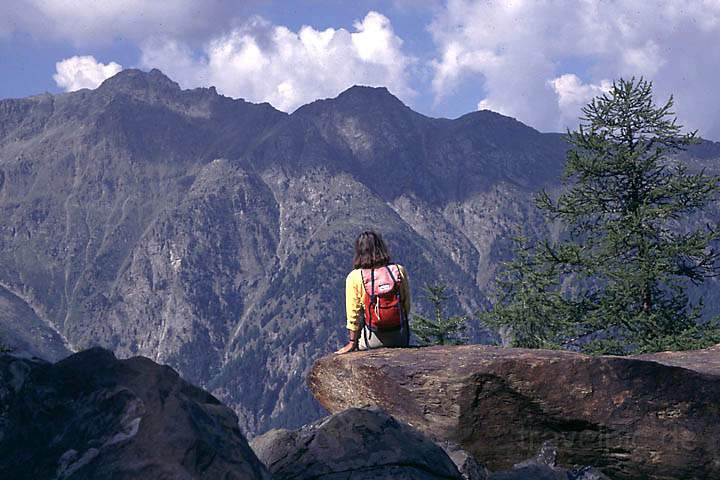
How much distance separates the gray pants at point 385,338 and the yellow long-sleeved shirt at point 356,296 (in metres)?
0.30

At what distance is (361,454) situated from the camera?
7.20 meters

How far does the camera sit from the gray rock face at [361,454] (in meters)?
7.00

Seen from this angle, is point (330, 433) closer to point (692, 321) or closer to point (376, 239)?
point (376, 239)

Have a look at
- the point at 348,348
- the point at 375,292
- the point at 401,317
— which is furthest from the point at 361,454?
the point at 348,348

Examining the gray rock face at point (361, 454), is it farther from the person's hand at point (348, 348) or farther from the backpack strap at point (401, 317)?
the person's hand at point (348, 348)

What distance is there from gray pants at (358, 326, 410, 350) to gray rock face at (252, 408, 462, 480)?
4.38 meters

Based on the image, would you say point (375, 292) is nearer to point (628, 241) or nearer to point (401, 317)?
point (401, 317)

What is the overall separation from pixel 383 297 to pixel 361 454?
192 inches

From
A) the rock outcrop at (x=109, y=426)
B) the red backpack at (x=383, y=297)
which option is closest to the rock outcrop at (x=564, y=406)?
the red backpack at (x=383, y=297)

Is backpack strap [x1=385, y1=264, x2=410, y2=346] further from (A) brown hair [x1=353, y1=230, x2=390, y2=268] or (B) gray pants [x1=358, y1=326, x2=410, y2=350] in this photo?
(A) brown hair [x1=353, y1=230, x2=390, y2=268]

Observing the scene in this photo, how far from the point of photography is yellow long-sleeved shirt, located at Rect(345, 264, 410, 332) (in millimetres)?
11844

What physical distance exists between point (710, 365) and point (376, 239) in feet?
19.3

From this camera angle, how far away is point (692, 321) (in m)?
24.4

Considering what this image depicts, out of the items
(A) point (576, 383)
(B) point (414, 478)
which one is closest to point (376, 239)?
(A) point (576, 383)
